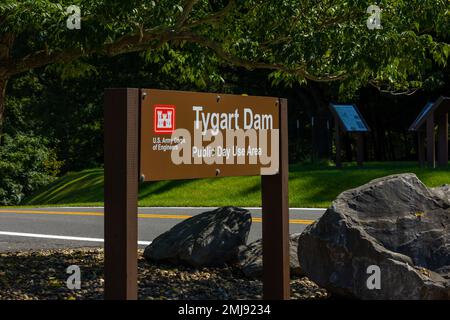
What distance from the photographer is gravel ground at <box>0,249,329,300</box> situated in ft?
23.3

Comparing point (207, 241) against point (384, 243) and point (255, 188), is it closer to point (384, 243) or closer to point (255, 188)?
point (384, 243)

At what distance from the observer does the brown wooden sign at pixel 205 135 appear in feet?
15.0

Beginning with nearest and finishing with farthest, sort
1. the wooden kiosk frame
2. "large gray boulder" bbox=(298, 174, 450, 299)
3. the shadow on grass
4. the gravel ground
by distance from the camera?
"large gray boulder" bbox=(298, 174, 450, 299)
the gravel ground
the wooden kiosk frame
the shadow on grass

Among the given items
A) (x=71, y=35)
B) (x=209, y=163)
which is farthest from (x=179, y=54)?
(x=209, y=163)

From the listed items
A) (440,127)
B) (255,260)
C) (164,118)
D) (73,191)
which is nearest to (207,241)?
(255,260)

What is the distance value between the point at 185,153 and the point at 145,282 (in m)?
3.26

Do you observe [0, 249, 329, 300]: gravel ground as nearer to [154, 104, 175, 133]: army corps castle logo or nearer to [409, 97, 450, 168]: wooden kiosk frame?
[154, 104, 175, 133]: army corps castle logo

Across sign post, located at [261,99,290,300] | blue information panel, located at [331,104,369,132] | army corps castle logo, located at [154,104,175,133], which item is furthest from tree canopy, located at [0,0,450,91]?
blue information panel, located at [331,104,369,132]

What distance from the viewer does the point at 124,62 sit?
31281 mm

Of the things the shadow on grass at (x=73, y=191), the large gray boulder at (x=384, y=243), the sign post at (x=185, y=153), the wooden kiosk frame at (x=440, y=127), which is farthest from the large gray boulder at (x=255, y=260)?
the shadow on grass at (x=73, y=191)

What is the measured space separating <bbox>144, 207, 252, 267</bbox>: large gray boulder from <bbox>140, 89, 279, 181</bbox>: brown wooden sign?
3040 mm

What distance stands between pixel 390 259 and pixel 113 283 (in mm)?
2602

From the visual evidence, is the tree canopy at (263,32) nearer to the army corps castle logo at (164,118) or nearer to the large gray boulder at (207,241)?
the large gray boulder at (207,241)

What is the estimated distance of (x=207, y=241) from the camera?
8.48m
